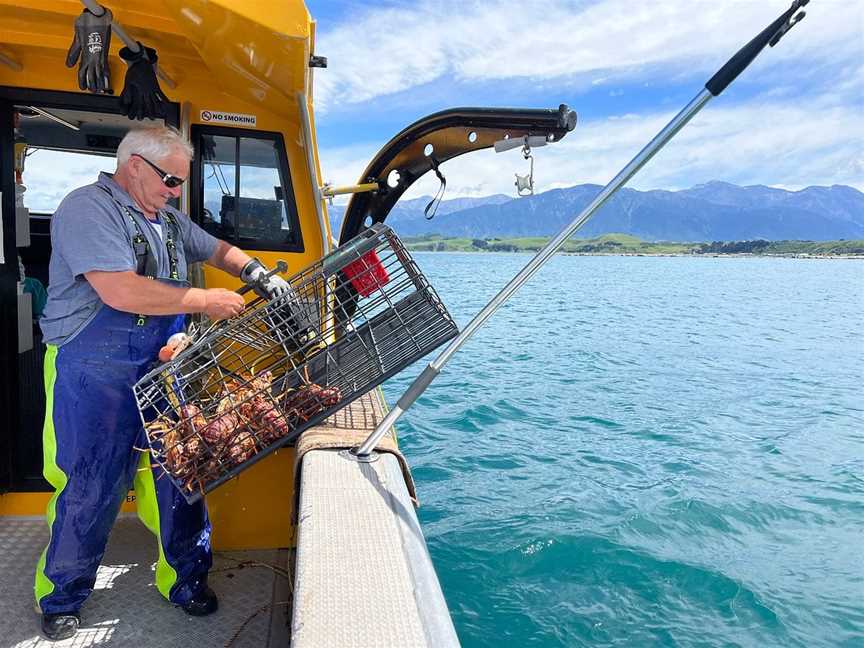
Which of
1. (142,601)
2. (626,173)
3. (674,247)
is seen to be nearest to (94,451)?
(142,601)

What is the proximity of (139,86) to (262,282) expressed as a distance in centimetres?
124

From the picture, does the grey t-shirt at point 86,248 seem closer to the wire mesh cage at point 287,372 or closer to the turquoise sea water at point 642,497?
the wire mesh cage at point 287,372

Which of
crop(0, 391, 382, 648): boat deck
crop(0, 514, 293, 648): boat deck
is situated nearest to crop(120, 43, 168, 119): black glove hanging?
crop(0, 391, 382, 648): boat deck

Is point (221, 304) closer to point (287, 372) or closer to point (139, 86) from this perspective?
point (287, 372)

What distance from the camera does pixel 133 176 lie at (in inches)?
104

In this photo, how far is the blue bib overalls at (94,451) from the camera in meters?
2.59

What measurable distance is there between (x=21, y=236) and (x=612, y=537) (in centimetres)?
530

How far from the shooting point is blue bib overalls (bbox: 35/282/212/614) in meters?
2.59

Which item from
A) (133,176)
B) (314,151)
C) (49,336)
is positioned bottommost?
(49,336)

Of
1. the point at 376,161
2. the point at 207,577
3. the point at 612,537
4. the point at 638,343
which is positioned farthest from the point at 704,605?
the point at 638,343

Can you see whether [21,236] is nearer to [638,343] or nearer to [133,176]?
[133,176]

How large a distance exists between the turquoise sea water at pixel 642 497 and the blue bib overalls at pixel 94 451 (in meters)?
2.57

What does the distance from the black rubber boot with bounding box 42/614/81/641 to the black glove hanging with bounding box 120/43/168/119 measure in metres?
2.35

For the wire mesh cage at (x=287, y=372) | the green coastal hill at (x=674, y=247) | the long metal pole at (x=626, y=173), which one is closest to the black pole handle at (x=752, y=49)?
the long metal pole at (x=626, y=173)
